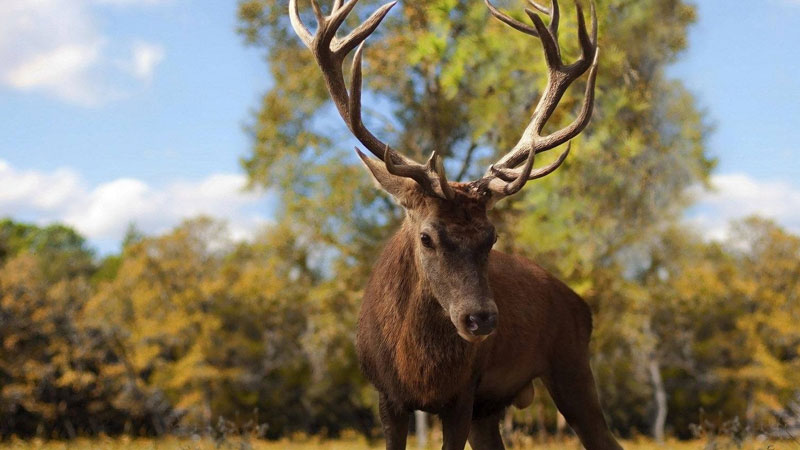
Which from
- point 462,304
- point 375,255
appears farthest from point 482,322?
point 375,255

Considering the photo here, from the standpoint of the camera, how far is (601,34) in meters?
12.3

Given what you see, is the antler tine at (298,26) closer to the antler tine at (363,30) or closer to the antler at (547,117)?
the antler tine at (363,30)

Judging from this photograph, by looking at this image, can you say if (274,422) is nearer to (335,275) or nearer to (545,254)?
(335,275)

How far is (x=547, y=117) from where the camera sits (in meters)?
5.82

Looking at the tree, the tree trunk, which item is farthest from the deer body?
the tree trunk

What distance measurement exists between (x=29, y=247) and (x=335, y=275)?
49.5 m

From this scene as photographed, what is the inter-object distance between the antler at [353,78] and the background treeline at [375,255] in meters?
4.67

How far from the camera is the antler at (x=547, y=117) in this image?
4898mm

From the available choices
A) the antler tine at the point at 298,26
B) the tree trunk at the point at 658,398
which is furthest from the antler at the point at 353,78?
the tree trunk at the point at 658,398

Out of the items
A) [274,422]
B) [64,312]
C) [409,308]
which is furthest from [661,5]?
[274,422]

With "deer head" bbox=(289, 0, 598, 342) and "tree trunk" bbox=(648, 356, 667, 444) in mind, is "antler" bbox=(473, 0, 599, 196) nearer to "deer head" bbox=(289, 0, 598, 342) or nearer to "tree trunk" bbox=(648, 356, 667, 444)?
"deer head" bbox=(289, 0, 598, 342)

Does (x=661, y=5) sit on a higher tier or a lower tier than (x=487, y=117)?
higher

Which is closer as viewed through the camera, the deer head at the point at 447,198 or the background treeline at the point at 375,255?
the deer head at the point at 447,198

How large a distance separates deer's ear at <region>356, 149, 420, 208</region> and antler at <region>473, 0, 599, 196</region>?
39 cm
